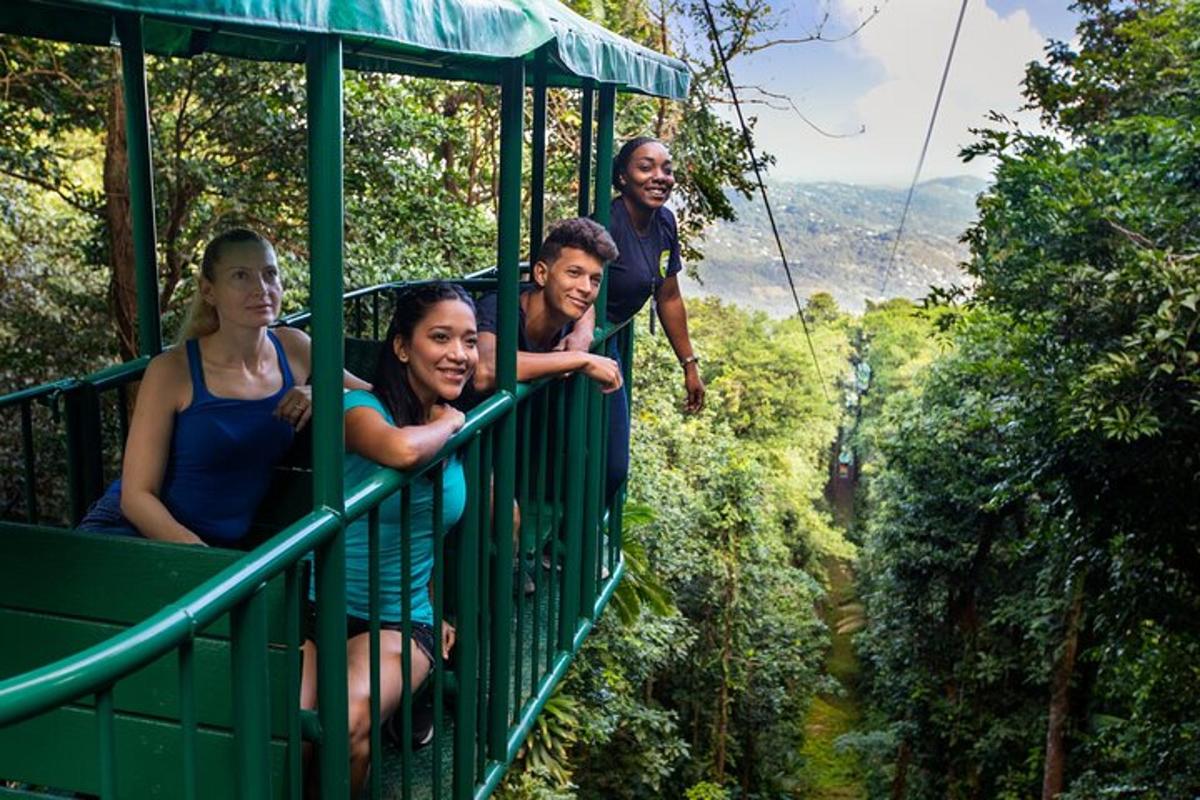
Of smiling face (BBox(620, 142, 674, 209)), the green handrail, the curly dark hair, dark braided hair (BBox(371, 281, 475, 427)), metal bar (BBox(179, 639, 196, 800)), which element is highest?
smiling face (BBox(620, 142, 674, 209))

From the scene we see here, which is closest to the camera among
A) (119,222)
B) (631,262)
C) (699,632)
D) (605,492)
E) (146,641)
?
(146,641)

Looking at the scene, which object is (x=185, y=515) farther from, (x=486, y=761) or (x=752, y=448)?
(x=752, y=448)

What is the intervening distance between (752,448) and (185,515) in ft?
106

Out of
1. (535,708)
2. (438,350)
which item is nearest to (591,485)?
(535,708)

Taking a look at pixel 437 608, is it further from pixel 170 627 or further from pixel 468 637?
pixel 170 627

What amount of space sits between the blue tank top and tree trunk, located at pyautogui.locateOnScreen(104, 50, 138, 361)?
6934 mm

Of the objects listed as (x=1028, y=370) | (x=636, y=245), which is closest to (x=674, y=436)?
(x=1028, y=370)

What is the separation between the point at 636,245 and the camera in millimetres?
4707

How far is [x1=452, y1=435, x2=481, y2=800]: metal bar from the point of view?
284 centimetres

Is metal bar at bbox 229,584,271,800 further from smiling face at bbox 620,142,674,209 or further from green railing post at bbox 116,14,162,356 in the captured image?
smiling face at bbox 620,142,674,209

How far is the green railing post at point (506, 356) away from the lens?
10.1ft

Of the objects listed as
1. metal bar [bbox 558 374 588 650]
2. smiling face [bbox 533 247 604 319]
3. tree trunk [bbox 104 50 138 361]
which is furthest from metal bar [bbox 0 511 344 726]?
tree trunk [bbox 104 50 138 361]

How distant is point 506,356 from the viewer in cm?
318

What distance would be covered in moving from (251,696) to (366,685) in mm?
609
